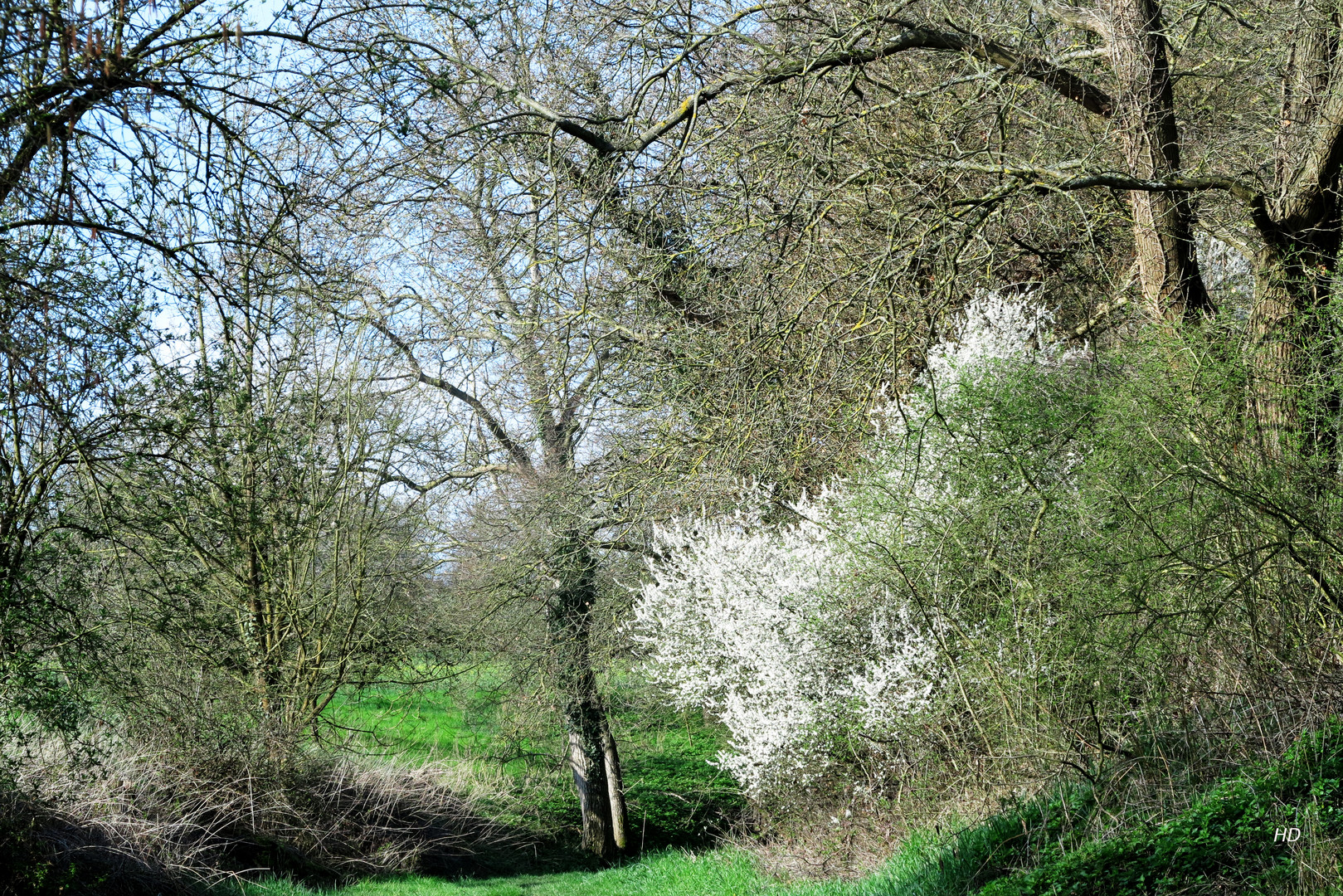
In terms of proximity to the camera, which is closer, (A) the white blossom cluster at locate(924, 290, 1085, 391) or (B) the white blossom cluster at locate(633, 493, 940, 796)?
(B) the white blossom cluster at locate(633, 493, 940, 796)

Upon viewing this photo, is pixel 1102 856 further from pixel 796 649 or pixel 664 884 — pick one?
pixel 664 884

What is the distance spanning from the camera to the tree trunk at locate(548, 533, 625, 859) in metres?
13.2

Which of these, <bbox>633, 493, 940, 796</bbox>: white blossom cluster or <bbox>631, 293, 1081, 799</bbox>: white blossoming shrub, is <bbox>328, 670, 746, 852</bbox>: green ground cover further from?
<bbox>631, 293, 1081, 799</bbox>: white blossoming shrub

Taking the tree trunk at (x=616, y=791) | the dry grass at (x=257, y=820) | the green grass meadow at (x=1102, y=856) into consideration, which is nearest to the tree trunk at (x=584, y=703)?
the tree trunk at (x=616, y=791)

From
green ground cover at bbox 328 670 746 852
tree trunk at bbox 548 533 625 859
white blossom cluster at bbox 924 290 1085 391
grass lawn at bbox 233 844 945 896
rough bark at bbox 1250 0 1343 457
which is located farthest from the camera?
green ground cover at bbox 328 670 746 852

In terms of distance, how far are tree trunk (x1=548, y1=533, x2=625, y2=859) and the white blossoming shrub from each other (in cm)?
352

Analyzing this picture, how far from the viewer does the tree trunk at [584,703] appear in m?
13.2

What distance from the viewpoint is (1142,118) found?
7.76 meters

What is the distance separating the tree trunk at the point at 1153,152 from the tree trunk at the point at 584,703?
7.07 m

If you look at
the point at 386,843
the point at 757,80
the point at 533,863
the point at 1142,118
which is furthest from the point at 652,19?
the point at 533,863

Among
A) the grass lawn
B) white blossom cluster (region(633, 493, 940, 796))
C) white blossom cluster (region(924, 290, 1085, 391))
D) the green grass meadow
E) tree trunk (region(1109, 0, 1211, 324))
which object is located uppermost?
tree trunk (region(1109, 0, 1211, 324))

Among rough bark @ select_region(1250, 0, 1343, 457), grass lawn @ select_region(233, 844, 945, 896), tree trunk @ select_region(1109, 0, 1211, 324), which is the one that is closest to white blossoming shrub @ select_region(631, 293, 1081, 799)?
grass lawn @ select_region(233, 844, 945, 896)

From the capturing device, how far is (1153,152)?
7898 mm

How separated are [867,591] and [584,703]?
690cm
